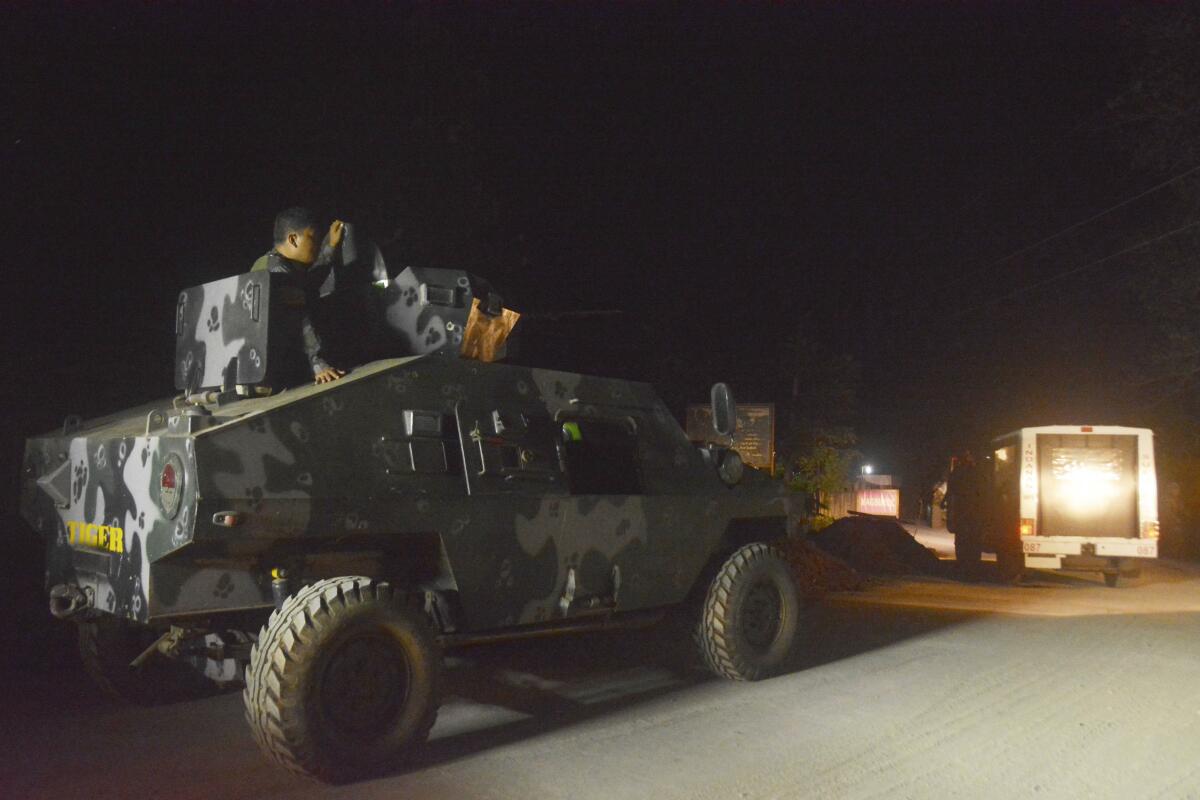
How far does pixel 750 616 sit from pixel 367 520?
3385 millimetres

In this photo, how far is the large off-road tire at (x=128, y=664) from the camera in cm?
601

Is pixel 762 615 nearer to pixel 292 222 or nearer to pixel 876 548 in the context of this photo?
pixel 292 222

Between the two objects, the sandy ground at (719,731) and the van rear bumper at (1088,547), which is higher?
the van rear bumper at (1088,547)

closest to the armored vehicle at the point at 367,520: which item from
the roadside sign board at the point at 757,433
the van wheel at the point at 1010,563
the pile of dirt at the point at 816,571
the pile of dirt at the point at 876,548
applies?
the pile of dirt at the point at 816,571

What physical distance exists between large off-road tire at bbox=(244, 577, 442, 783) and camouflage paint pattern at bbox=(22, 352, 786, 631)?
37 cm

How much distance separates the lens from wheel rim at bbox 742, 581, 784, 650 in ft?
24.0

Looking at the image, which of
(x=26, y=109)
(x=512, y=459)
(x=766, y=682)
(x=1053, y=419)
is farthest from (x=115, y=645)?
(x=1053, y=419)

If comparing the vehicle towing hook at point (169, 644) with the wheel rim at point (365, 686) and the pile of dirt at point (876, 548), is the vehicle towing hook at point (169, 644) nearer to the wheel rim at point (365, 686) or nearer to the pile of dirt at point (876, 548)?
the wheel rim at point (365, 686)

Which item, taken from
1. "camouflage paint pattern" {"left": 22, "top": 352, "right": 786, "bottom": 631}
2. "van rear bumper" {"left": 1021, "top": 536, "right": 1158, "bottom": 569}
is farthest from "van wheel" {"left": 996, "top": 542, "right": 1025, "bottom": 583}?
"camouflage paint pattern" {"left": 22, "top": 352, "right": 786, "bottom": 631}

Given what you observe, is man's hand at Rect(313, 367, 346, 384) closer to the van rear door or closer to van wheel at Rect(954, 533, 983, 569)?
the van rear door

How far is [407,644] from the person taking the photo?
499 centimetres

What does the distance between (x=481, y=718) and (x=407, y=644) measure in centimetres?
143

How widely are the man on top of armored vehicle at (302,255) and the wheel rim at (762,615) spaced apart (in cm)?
356

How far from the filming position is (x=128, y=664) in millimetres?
6117
